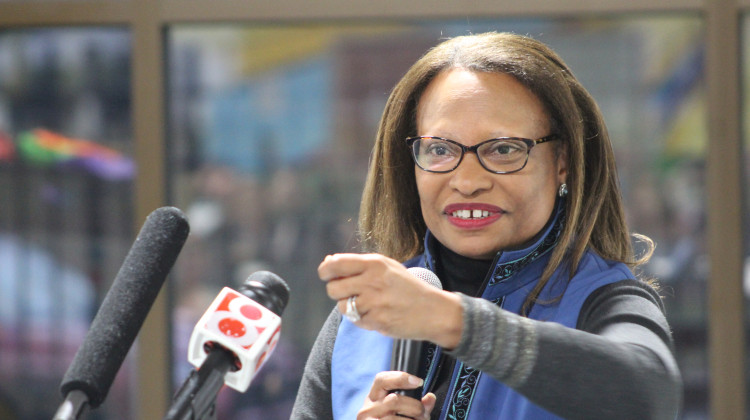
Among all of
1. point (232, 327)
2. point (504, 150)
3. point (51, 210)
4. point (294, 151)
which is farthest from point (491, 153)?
point (51, 210)

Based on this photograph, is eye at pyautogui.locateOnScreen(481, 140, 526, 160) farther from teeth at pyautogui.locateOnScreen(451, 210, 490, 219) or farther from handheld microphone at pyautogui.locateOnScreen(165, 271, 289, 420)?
handheld microphone at pyautogui.locateOnScreen(165, 271, 289, 420)

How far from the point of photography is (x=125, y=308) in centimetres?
120

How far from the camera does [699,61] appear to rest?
369 centimetres

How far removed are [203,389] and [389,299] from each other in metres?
0.26

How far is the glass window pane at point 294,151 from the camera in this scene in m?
3.76

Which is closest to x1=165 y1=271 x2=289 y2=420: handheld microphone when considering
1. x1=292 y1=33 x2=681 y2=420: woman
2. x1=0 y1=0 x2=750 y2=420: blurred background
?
x1=292 y1=33 x2=681 y2=420: woman

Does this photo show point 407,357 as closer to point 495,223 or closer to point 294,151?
point 495,223

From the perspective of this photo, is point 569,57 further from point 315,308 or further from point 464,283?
point 464,283

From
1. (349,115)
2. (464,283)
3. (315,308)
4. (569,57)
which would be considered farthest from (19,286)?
(464,283)

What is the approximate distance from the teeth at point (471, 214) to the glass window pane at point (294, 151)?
213cm

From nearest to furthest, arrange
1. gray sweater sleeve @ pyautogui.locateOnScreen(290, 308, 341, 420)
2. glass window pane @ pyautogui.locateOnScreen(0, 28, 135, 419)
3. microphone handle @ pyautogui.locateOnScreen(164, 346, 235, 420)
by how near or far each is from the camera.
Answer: microphone handle @ pyautogui.locateOnScreen(164, 346, 235, 420) → gray sweater sleeve @ pyautogui.locateOnScreen(290, 308, 341, 420) → glass window pane @ pyautogui.locateOnScreen(0, 28, 135, 419)

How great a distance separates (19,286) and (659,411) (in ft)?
11.0

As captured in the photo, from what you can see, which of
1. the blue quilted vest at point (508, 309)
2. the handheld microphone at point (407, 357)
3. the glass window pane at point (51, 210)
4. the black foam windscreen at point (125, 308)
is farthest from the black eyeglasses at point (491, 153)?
the glass window pane at point (51, 210)

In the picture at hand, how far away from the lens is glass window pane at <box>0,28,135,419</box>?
399 centimetres
